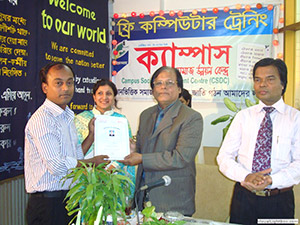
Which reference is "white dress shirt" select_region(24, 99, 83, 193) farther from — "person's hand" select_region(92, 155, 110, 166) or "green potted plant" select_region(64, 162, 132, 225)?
"green potted plant" select_region(64, 162, 132, 225)

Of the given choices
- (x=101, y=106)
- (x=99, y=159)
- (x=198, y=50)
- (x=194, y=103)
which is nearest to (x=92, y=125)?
(x=99, y=159)

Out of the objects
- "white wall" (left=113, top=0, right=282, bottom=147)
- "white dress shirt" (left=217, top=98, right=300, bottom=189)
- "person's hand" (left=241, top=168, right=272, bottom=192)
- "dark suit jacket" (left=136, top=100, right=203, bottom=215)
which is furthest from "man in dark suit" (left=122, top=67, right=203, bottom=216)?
"white wall" (left=113, top=0, right=282, bottom=147)

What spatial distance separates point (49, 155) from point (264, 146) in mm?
1511

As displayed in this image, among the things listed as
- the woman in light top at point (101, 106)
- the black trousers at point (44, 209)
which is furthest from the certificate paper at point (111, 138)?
the woman in light top at point (101, 106)

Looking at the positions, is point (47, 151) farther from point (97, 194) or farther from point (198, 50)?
point (198, 50)

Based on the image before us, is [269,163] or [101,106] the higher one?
[101,106]

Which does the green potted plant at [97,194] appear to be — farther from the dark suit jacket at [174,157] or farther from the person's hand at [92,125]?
the person's hand at [92,125]

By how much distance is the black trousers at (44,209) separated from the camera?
207 cm

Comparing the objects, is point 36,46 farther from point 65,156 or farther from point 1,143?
point 65,156

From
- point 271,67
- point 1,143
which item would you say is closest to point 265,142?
point 271,67

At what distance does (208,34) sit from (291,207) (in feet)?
10.7

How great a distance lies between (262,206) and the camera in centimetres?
208

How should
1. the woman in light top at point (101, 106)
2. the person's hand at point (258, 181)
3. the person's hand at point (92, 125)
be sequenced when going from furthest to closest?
the woman in light top at point (101, 106)
the person's hand at point (92, 125)
the person's hand at point (258, 181)

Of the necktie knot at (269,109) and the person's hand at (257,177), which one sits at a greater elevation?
the necktie knot at (269,109)
